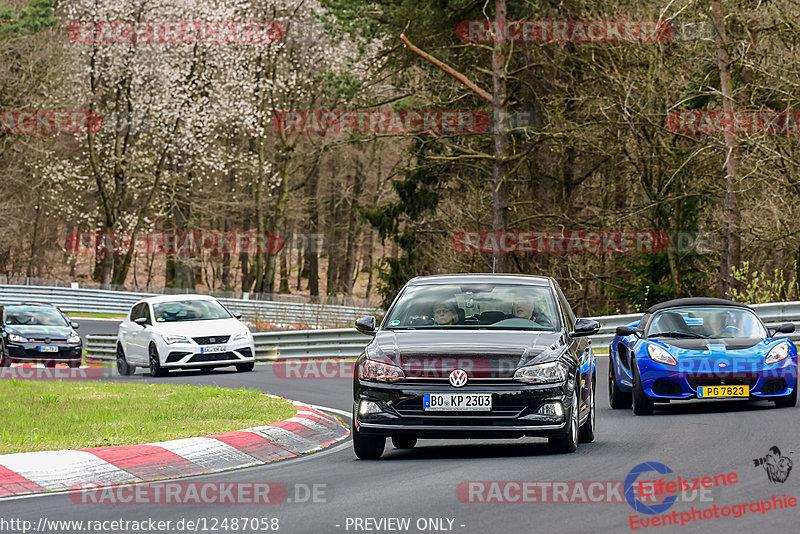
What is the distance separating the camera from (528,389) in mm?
10484

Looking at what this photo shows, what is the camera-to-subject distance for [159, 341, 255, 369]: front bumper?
83.1 feet

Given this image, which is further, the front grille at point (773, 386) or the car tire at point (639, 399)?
the car tire at point (639, 399)

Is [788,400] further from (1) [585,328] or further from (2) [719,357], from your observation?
(1) [585,328]

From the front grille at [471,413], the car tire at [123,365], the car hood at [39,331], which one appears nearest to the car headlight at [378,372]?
the front grille at [471,413]

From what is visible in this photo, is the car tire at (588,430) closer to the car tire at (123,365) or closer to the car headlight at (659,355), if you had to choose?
the car headlight at (659,355)

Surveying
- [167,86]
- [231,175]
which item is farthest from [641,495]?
[231,175]

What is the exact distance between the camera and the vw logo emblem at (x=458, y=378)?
10461 mm

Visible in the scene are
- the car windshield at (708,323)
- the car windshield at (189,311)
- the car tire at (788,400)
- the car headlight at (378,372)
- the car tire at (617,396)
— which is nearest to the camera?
the car headlight at (378,372)

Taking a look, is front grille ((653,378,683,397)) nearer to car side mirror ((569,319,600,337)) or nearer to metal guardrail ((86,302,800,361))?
car side mirror ((569,319,600,337))

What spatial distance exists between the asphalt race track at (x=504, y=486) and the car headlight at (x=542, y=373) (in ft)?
2.24

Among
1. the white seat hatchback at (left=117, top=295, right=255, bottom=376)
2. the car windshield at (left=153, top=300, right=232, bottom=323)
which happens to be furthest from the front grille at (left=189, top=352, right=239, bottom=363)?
the car windshield at (left=153, top=300, right=232, bottom=323)

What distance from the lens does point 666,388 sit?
14.6 meters

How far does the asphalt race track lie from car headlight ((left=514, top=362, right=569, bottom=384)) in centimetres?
68

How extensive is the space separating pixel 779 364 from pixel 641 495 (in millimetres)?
6702
